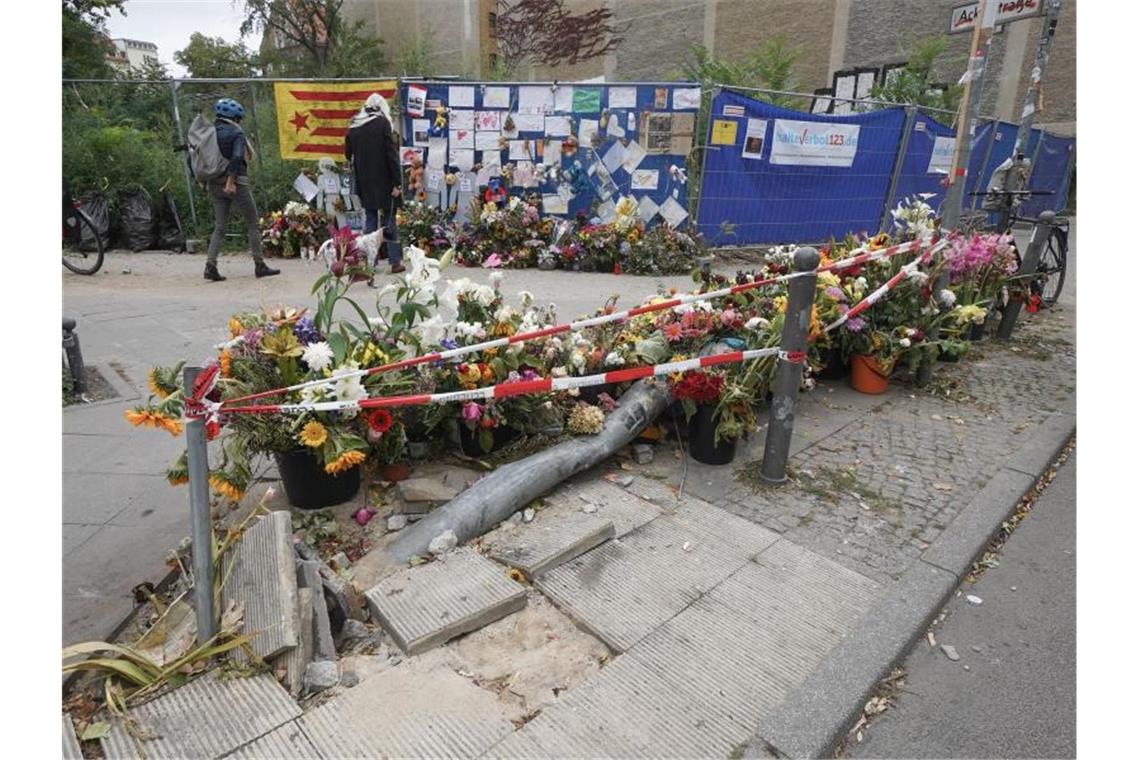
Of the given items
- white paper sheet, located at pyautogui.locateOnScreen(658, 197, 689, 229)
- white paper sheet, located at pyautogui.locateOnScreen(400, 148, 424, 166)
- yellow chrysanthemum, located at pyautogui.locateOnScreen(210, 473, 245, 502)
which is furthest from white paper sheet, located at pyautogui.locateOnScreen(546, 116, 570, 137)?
yellow chrysanthemum, located at pyautogui.locateOnScreen(210, 473, 245, 502)

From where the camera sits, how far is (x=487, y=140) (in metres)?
9.50

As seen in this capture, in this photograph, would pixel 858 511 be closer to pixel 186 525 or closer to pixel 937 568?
pixel 937 568

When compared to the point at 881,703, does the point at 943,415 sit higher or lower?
higher

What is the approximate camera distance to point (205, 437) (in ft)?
7.10

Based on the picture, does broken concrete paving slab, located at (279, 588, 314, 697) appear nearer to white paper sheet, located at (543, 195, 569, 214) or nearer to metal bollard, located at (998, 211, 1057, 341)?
metal bollard, located at (998, 211, 1057, 341)

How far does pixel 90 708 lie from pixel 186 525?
120 cm

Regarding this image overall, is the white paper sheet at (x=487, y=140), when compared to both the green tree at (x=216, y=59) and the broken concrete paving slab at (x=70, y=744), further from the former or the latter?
the green tree at (x=216, y=59)

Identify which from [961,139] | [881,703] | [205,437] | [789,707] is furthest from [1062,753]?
[961,139]

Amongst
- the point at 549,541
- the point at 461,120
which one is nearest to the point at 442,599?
the point at 549,541

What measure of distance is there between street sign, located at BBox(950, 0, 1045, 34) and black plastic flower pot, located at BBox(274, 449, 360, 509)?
24.0 ft

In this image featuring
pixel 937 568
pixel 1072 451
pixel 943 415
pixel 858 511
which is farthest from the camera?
pixel 943 415

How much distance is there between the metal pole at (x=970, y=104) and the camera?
→ 16.0 feet

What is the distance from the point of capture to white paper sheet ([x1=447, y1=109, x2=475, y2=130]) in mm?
9430

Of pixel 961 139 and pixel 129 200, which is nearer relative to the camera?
pixel 961 139
